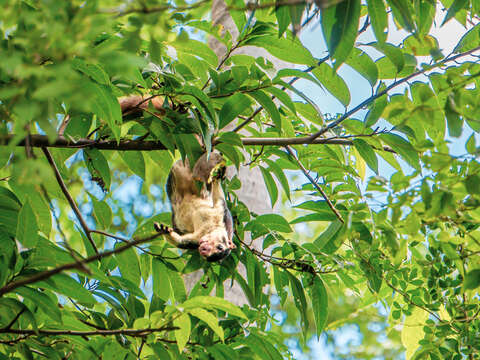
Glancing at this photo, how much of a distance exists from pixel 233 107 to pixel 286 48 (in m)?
0.19

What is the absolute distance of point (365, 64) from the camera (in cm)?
131

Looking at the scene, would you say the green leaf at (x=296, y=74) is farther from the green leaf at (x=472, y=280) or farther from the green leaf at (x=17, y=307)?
the green leaf at (x=17, y=307)

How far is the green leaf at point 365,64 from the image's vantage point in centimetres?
131

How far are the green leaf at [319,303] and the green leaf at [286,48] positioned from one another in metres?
0.61

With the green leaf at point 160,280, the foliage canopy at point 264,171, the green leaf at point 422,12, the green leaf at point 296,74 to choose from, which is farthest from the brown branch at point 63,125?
the green leaf at point 422,12

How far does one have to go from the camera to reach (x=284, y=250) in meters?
1.57

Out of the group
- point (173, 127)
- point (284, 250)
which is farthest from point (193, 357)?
point (173, 127)

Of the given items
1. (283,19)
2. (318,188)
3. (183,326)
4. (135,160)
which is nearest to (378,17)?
(283,19)

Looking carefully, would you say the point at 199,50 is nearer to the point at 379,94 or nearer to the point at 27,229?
the point at 379,94

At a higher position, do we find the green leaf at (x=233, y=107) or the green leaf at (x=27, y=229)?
the green leaf at (x=233, y=107)

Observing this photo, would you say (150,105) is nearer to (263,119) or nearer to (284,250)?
(263,119)

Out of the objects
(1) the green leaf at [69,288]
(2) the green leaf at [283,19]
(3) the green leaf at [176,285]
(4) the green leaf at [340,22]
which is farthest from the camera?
(3) the green leaf at [176,285]

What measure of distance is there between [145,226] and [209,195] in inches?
10.5

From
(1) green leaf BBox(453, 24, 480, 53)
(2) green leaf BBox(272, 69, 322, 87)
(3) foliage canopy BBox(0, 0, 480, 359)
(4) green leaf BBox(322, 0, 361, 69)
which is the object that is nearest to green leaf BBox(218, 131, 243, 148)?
(3) foliage canopy BBox(0, 0, 480, 359)
